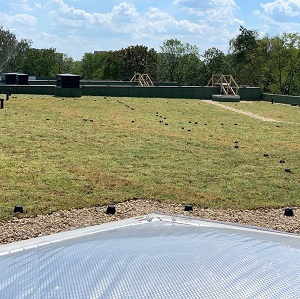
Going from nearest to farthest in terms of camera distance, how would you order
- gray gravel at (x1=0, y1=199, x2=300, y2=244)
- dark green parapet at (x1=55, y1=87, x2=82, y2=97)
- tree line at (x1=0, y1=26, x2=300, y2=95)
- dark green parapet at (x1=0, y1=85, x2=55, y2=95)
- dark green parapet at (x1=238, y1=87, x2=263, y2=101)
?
gray gravel at (x1=0, y1=199, x2=300, y2=244), dark green parapet at (x1=55, y1=87, x2=82, y2=97), dark green parapet at (x1=0, y1=85, x2=55, y2=95), dark green parapet at (x1=238, y1=87, x2=263, y2=101), tree line at (x1=0, y1=26, x2=300, y2=95)

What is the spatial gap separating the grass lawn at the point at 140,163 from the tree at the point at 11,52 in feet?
173

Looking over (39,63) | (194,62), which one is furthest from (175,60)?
(39,63)

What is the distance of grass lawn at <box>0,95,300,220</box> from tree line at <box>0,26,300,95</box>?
123 feet

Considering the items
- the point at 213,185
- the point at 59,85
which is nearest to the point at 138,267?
the point at 213,185

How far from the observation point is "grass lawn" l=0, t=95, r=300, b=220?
22.2 feet

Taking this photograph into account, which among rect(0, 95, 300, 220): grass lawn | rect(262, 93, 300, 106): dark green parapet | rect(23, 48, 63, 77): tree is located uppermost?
rect(23, 48, 63, 77): tree

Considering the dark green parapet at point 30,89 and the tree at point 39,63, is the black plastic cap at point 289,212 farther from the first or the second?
the tree at point 39,63

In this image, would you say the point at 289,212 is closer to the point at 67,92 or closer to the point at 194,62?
the point at 67,92

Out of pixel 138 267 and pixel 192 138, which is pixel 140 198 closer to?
pixel 138 267

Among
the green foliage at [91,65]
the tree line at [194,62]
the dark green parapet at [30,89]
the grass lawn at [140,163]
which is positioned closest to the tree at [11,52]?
the tree line at [194,62]

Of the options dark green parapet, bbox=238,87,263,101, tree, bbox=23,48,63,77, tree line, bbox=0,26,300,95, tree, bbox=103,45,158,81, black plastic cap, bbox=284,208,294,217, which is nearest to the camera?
black plastic cap, bbox=284,208,294,217

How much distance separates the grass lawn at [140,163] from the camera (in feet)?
22.2

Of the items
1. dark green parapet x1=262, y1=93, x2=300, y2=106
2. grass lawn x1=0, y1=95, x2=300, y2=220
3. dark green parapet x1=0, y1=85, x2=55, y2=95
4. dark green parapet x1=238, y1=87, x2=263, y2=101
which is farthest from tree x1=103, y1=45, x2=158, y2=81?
grass lawn x1=0, y1=95, x2=300, y2=220

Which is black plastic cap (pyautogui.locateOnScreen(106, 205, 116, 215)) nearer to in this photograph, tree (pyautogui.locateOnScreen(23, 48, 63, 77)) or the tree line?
the tree line
